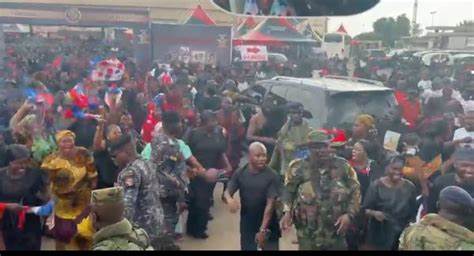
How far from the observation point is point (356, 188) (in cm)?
514

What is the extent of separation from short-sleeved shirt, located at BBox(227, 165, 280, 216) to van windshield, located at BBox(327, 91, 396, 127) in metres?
3.47

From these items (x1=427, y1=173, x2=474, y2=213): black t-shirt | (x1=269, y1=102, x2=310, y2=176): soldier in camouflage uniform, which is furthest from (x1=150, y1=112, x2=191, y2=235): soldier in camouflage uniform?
(x1=427, y1=173, x2=474, y2=213): black t-shirt

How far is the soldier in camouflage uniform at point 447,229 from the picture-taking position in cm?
363

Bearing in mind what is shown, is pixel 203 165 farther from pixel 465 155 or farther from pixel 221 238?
pixel 465 155

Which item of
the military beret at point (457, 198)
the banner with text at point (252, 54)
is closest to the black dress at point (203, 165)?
the military beret at point (457, 198)

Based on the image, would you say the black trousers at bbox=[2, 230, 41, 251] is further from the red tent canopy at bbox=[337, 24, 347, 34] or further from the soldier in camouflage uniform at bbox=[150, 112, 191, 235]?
the red tent canopy at bbox=[337, 24, 347, 34]

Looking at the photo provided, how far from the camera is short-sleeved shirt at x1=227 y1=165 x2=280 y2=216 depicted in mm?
5555

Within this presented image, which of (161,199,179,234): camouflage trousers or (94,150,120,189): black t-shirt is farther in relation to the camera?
(94,150,120,189): black t-shirt

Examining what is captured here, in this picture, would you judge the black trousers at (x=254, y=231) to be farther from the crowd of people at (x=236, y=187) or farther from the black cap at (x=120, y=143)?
the black cap at (x=120, y=143)

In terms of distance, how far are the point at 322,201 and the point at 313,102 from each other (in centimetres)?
433

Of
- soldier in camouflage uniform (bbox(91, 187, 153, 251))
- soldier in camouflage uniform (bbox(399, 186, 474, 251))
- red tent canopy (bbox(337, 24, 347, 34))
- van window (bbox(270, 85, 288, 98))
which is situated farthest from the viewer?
red tent canopy (bbox(337, 24, 347, 34))

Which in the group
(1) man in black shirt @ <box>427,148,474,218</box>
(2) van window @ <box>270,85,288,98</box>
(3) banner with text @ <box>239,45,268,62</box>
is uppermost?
(3) banner with text @ <box>239,45,268,62</box>

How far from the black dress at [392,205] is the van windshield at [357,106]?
11.1ft

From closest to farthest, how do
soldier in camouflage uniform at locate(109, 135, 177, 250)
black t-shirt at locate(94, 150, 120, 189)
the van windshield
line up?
soldier in camouflage uniform at locate(109, 135, 177, 250), black t-shirt at locate(94, 150, 120, 189), the van windshield
